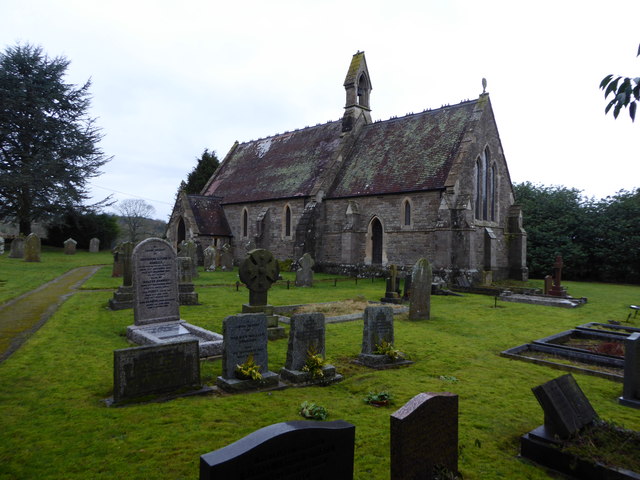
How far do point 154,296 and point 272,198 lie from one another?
19847mm

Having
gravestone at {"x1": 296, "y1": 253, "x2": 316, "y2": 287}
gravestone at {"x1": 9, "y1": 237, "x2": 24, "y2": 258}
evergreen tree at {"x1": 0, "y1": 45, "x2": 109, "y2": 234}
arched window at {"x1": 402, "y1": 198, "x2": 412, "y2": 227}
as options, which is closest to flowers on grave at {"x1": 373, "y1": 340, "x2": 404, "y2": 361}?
gravestone at {"x1": 296, "y1": 253, "x2": 316, "y2": 287}

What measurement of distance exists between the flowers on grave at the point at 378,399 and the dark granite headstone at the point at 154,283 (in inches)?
207

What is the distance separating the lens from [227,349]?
6363mm

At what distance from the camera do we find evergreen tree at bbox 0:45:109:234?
34.3 m

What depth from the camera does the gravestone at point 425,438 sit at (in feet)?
11.7

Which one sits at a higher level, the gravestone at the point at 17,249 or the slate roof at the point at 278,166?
the slate roof at the point at 278,166

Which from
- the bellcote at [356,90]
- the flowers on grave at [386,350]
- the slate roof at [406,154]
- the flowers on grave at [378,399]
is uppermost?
the bellcote at [356,90]

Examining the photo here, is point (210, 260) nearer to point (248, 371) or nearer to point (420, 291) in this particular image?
point (420, 291)

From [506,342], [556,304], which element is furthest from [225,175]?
[506,342]

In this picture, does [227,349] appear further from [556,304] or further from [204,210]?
[204,210]

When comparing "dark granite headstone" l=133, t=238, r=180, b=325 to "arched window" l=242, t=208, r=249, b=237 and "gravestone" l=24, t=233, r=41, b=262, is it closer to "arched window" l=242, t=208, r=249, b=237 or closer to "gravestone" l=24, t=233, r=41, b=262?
"arched window" l=242, t=208, r=249, b=237

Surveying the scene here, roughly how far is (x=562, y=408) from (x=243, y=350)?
4282 millimetres

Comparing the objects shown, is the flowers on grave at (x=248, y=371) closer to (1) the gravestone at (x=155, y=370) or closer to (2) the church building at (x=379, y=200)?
(1) the gravestone at (x=155, y=370)

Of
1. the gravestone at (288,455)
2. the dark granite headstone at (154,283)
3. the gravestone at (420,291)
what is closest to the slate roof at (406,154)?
the gravestone at (420,291)
